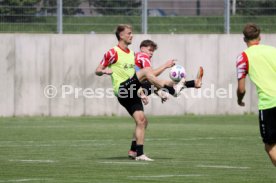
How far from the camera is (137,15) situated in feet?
106

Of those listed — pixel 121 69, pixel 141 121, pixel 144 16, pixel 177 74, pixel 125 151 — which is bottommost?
pixel 125 151

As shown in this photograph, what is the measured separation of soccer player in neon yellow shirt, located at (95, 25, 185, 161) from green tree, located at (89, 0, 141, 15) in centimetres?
1453

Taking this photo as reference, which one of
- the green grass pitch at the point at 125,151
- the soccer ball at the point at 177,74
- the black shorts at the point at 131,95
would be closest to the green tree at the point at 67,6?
the green grass pitch at the point at 125,151

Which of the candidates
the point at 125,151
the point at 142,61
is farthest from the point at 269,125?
the point at 125,151

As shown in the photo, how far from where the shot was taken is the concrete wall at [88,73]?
3081 cm

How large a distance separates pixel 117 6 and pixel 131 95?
15402 millimetres

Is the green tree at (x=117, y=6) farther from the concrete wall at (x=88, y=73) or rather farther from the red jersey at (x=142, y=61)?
the red jersey at (x=142, y=61)

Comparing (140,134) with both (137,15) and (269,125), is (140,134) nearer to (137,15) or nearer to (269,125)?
(269,125)

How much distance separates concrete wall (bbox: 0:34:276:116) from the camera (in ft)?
101

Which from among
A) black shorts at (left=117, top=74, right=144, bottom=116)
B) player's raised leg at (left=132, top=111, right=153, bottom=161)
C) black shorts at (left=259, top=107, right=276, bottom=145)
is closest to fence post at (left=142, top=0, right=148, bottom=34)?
black shorts at (left=117, top=74, right=144, bottom=116)

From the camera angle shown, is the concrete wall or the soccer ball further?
the concrete wall

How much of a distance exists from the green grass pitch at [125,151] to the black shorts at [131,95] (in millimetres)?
966

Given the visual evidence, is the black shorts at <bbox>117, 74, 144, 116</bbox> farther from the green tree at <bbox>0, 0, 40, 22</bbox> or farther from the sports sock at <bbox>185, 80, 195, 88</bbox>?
the green tree at <bbox>0, 0, 40, 22</bbox>

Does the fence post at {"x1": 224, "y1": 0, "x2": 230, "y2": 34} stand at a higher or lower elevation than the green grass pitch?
higher
